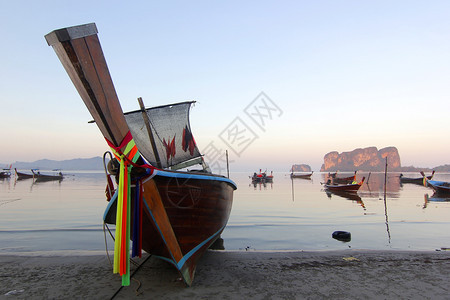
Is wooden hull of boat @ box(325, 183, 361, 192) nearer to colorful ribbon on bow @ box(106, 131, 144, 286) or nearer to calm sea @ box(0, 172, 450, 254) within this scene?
calm sea @ box(0, 172, 450, 254)

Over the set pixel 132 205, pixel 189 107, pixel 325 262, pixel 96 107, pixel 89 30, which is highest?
pixel 189 107

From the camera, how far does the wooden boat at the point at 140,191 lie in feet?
9.84

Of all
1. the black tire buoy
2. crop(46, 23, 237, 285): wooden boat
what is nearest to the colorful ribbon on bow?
crop(46, 23, 237, 285): wooden boat

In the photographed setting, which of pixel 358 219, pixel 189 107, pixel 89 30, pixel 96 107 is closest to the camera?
pixel 89 30

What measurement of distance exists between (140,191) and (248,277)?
9.61ft

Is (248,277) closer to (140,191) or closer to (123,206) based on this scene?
(140,191)

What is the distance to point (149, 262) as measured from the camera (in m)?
6.32

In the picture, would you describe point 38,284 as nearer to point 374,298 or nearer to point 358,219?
point 374,298

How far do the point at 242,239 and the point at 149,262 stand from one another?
16.5 feet

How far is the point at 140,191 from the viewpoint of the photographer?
Answer: 4.07 metres

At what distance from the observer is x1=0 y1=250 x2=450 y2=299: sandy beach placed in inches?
179

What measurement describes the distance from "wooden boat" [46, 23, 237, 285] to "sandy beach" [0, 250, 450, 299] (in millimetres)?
602

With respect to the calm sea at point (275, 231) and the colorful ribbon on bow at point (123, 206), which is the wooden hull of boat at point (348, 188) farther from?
the colorful ribbon on bow at point (123, 206)

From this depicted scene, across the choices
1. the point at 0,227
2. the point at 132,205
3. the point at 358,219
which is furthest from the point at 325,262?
the point at 0,227
